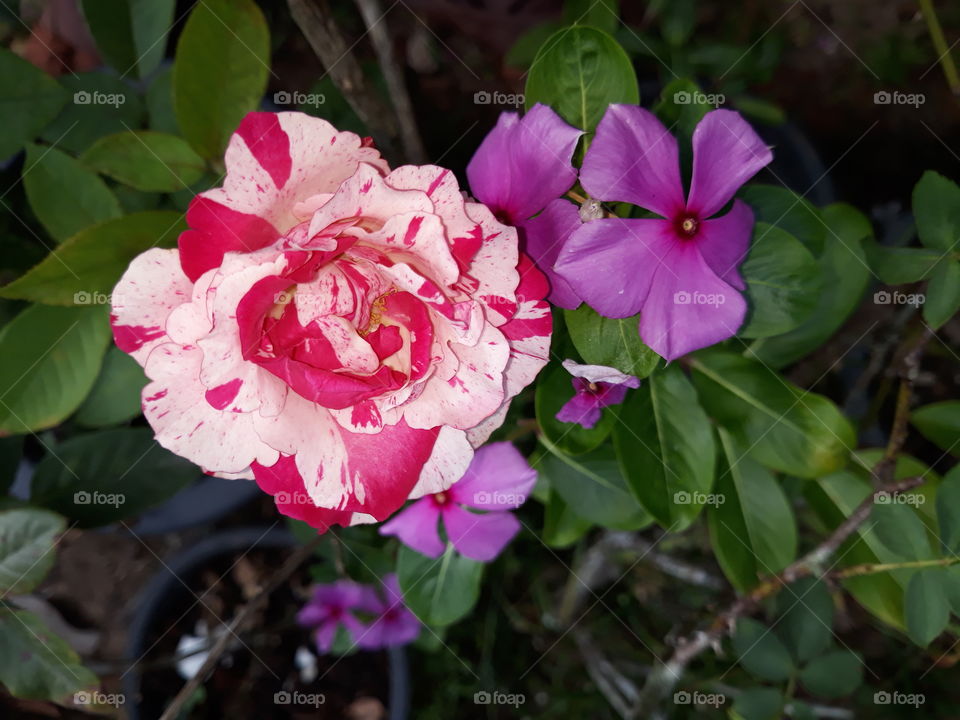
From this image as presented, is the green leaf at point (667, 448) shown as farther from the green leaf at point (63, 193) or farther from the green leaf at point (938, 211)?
the green leaf at point (63, 193)

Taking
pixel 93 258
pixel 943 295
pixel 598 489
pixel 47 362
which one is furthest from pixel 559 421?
pixel 47 362

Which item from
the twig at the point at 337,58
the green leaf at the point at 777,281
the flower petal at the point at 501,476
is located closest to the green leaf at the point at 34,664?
the flower petal at the point at 501,476

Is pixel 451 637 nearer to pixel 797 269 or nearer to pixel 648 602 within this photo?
pixel 648 602

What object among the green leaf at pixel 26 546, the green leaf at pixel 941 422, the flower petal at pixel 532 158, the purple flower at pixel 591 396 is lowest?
the green leaf at pixel 26 546

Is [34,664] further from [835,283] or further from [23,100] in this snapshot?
[835,283]

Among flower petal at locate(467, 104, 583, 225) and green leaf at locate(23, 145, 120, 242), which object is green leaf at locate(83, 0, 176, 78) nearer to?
green leaf at locate(23, 145, 120, 242)

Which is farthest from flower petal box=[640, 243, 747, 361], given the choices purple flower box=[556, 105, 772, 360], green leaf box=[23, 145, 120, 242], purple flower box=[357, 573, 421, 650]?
purple flower box=[357, 573, 421, 650]

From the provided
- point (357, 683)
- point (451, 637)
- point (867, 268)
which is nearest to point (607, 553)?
point (451, 637)
